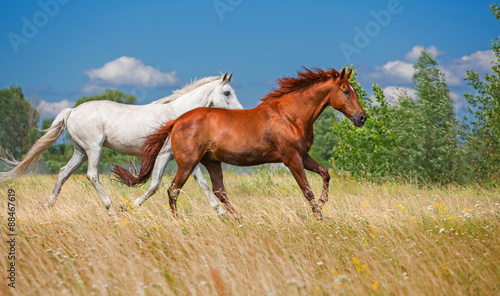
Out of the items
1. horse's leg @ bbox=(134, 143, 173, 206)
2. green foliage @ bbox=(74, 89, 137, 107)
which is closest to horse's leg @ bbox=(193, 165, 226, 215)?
horse's leg @ bbox=(134, 143, 173, 206)

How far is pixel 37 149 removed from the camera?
27.3 ft

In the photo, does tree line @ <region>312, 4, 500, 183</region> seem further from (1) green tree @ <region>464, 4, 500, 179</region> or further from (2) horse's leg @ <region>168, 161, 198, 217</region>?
(2) horse's leg @ <region>168, 161, 198, 217</region>

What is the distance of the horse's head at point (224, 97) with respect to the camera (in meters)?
8.09

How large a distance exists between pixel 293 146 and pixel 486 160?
6.77 m

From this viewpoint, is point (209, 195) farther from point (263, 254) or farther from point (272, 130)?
point (263, 254)

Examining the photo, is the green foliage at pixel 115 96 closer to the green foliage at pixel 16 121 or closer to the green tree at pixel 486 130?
the green foliage at pixel 16 121

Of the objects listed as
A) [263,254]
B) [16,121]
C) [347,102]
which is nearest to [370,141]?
[347,102]

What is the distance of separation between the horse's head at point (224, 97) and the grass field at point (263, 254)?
2.37 metres

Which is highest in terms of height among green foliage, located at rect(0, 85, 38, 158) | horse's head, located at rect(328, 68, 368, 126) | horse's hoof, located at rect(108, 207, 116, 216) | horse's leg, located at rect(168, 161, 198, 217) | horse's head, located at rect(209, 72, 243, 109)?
horse's head, located at rect(328, 68, 368, 126)

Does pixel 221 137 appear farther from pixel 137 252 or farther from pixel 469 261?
pixel 469 261

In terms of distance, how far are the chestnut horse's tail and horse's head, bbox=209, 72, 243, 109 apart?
73.9 inches

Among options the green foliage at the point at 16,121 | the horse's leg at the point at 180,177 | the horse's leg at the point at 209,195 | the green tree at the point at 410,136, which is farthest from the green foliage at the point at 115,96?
the horse's leg at the point at 180,177

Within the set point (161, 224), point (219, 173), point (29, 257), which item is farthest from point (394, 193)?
point (29, 257)

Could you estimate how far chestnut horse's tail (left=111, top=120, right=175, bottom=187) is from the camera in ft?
20.6
